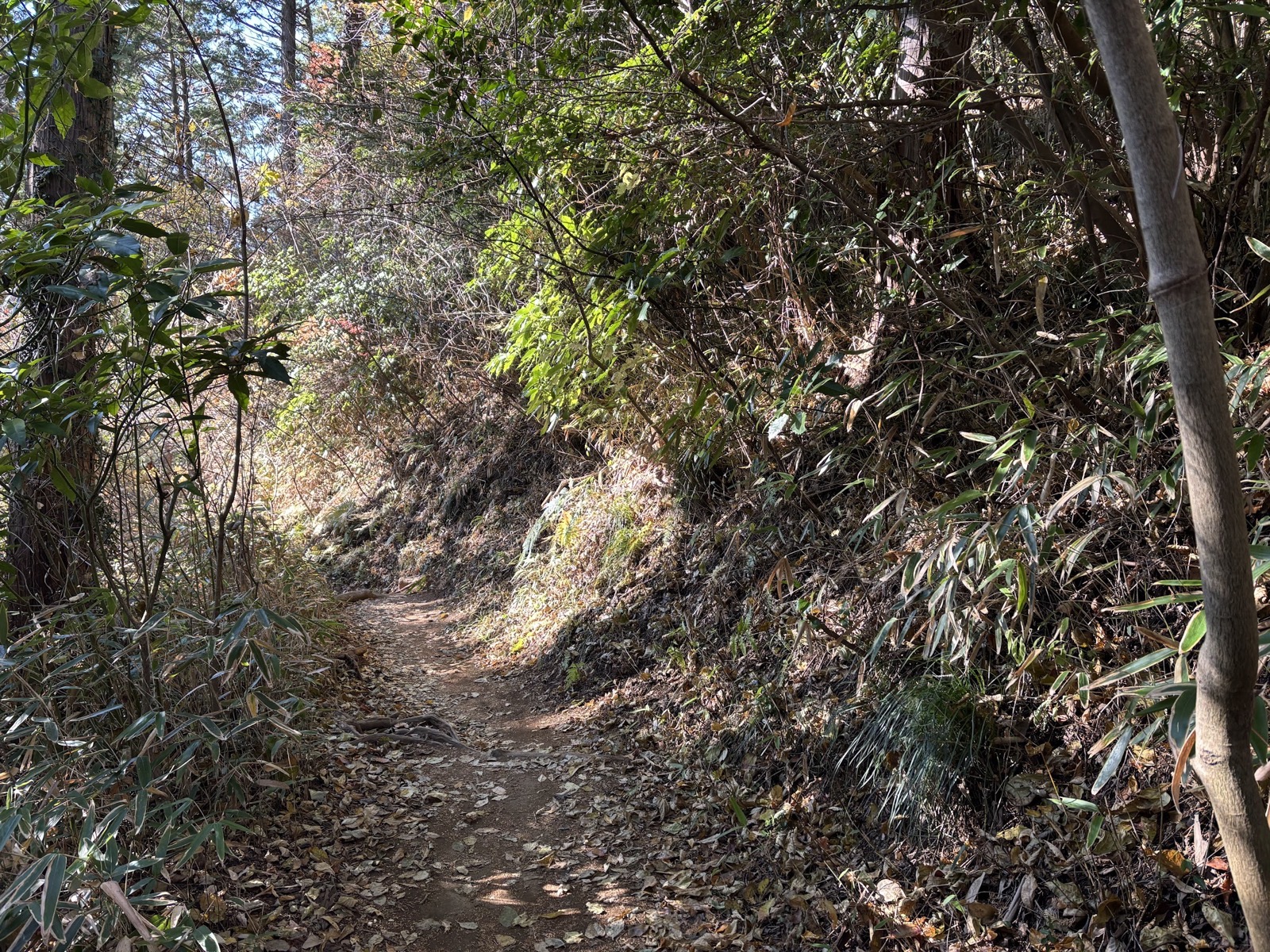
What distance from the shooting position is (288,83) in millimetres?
10812

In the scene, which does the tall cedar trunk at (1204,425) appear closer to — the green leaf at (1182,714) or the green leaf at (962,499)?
the green leaf at (1182,714)

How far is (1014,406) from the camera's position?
12.6 ft

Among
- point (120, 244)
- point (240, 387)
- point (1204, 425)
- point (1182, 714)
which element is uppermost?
point (120, 244)

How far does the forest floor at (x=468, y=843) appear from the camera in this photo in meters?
3.39

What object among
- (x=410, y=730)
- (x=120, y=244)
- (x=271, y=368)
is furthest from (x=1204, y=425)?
(x=410, y=730)

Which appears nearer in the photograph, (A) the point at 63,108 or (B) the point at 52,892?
(B) the point at 52,892

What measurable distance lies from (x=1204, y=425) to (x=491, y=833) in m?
4.06

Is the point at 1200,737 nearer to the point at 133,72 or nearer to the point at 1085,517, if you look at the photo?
the point at 1085,517

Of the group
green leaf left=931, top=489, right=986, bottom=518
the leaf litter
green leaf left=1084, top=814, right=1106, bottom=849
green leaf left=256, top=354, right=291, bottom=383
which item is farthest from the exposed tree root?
green leaf left=1084, top=814, right=1106, bottom=849

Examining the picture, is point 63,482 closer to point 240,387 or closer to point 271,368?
point 240,387

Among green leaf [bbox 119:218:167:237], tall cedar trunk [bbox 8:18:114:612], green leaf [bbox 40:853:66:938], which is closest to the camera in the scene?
green leaf [bbox 40:853:66:938]

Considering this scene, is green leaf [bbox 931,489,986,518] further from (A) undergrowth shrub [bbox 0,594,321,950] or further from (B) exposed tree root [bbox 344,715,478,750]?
(B) exposed tree root [bbox 344,715,478,750]

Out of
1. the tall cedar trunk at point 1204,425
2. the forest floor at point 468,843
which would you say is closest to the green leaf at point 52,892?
the forest floor at point 468,843

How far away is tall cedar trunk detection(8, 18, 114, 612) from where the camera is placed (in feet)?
12.1
